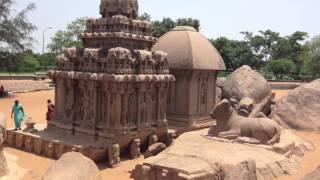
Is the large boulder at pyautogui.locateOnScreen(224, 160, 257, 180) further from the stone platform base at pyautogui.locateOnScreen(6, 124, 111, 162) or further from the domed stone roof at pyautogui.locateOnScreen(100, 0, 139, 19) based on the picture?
the domed stone roof at pyautogui.locateOnScreen(100, 0, 139, 19)

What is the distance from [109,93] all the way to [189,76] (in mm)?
3857

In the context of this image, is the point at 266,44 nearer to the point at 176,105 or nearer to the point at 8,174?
the point at 176,105

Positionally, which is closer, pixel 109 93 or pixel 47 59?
pixel 109 93

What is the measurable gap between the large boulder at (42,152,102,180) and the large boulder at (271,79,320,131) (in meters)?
8.73

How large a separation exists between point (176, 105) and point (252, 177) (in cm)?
699

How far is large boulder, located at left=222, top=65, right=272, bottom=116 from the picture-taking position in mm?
15078

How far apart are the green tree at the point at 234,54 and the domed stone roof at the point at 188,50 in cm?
3226

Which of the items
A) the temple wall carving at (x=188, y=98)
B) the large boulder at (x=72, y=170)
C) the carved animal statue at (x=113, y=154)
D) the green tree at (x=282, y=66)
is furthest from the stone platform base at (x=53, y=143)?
the green tree at (x=282, y=66)

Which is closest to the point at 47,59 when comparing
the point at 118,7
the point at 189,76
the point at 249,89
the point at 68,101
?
the point at 249,89

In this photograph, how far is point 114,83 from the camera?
10.2m

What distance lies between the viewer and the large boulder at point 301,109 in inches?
526

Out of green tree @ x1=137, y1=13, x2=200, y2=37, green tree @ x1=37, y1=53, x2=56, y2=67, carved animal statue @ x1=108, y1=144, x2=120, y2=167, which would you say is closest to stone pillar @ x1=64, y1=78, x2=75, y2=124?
carved animal statue @ x1=108, y1=144, x2=120, y2=167

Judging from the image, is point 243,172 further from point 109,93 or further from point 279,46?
point 279,46

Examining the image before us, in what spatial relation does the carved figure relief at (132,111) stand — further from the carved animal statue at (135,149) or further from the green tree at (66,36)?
the green tree at (66,36)
